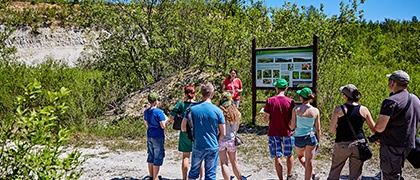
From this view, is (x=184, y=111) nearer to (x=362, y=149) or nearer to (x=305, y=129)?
(x=305, y=129)

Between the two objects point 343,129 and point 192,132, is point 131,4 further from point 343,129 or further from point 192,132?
point 343,129

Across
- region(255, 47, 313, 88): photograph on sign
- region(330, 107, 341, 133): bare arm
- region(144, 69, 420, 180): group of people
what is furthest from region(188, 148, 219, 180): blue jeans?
region(255, 47, 313, 88): photograph on sign

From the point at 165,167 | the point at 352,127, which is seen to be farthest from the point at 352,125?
the point at 165,167

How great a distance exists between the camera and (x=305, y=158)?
5.43 metres

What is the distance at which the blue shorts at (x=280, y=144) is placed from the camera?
5605mm

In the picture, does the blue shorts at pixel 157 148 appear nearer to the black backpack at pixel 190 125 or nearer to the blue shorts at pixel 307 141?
the black backpack at pixel 190 125

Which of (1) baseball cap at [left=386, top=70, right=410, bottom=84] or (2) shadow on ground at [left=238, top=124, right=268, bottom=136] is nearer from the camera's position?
(1) baseball cap at [left=386, top=70, right=410, bottom=84]

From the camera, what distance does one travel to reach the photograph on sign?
8984mm

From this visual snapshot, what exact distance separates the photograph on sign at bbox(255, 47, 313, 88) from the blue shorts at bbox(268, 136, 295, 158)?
3611 mm

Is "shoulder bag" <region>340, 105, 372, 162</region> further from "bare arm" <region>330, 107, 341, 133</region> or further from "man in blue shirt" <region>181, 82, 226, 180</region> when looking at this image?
"man in blue shirt" <region>181, 82, 226, 180</region>


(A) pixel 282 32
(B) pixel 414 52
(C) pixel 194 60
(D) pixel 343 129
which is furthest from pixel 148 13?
(B) pixel 414 52

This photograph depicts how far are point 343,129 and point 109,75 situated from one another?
1032cm

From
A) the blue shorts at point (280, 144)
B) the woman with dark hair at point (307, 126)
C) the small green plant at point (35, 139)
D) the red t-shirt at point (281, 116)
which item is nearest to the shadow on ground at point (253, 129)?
the blue shorts at point (280, 144)

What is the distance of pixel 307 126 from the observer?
5258 mm
